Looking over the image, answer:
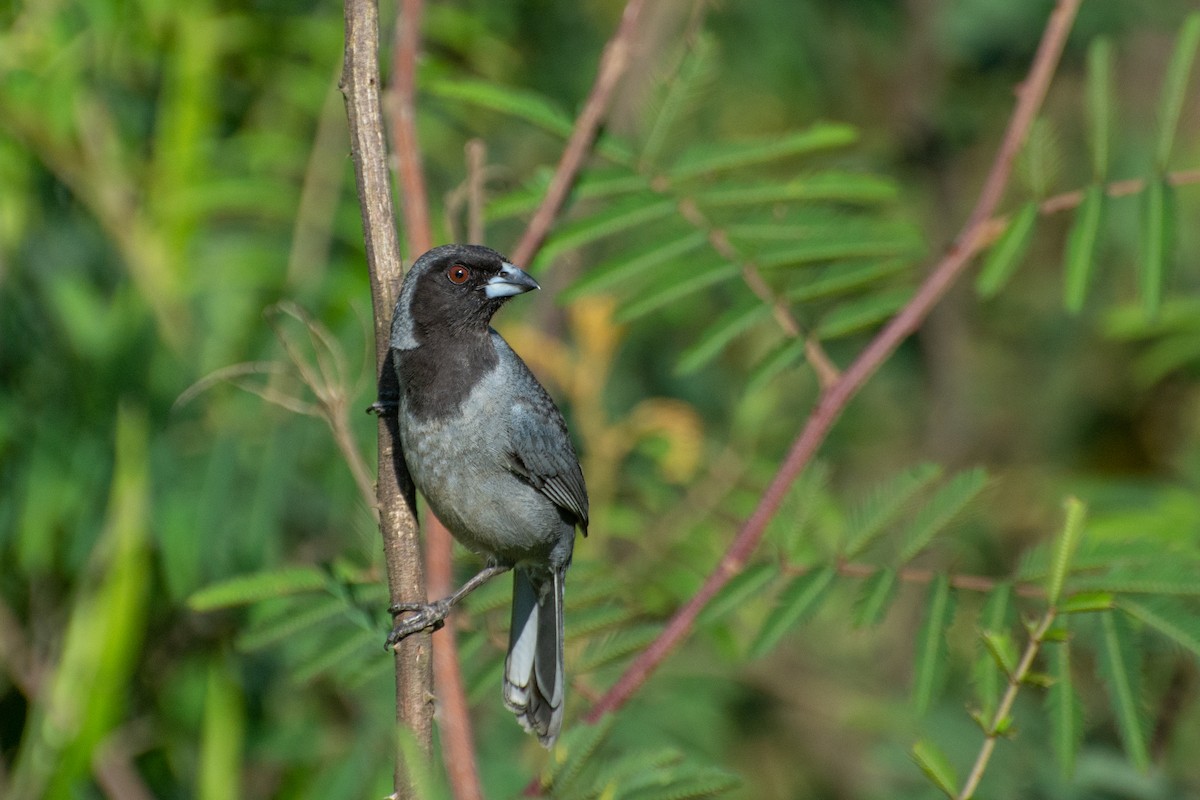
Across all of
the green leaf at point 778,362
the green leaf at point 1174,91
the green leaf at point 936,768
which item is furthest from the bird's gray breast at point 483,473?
the green leaf at point 1174,91

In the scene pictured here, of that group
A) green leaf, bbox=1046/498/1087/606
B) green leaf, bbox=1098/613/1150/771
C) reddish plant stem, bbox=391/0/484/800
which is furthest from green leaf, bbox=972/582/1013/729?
reddish plant stem, bbox=391/0/484/800

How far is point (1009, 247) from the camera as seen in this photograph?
4094 millimetres

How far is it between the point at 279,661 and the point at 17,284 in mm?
1756

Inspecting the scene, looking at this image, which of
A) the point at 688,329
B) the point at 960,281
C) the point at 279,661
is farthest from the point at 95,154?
the point at 960,281

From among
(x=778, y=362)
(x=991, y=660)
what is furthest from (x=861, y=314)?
(x=991, y=660)

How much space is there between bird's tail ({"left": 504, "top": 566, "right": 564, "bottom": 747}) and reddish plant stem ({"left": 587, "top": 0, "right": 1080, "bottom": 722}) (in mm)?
436

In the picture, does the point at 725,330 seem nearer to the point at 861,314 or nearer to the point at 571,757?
the point at 861,314

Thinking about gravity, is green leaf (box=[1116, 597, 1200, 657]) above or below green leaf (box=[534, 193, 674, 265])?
below

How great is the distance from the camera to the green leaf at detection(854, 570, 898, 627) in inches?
145

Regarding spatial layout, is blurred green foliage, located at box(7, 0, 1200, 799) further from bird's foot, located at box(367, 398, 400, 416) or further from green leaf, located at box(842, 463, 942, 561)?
bird's foot, located at box(367, 398, 400, 416)

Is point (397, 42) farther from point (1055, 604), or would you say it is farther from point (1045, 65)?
point (1055, 604)

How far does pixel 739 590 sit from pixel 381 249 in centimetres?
150

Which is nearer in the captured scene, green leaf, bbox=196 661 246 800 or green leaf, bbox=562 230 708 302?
green leaf, bbox=562 230 708 302

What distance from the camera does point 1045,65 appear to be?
3.90 m
